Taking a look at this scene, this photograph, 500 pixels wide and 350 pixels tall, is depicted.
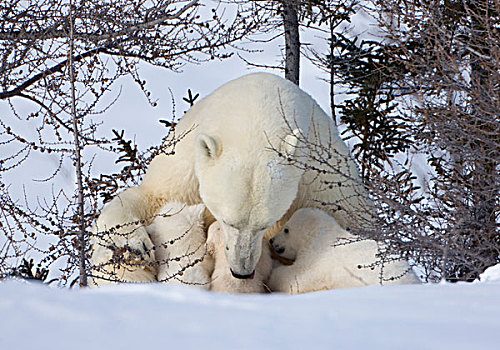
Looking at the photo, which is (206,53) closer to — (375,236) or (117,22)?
(117,22)

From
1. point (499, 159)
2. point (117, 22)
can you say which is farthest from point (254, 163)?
point (117, 22)

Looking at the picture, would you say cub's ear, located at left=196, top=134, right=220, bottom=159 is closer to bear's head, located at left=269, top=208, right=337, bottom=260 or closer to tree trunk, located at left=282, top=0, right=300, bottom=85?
bear's head, located at left=269, top=208, right=337, bottom=260

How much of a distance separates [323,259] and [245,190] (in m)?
0.70

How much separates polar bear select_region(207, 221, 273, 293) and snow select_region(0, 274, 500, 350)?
2081 mm

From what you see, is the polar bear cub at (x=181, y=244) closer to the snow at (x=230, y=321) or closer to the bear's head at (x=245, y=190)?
the bear's head at (x=245, y=190)

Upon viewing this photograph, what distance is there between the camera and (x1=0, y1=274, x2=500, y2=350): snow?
52.4 inches

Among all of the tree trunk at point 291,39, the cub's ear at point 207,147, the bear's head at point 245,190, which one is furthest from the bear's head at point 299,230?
the tree trunk at point 291,39

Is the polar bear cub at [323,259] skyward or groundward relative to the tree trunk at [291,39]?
groundward

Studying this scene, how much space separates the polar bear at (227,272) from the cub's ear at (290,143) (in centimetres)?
71

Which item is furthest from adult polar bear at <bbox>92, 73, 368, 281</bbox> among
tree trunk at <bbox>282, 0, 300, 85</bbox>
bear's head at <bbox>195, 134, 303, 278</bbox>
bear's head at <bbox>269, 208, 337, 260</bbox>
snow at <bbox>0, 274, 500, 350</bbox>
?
tree trunk at <bbox>282, 0, 300, 85</bbox>

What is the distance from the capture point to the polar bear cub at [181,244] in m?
3.88

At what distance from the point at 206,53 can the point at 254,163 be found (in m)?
2.85

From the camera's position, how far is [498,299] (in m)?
1.80

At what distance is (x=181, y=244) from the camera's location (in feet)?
13.3
